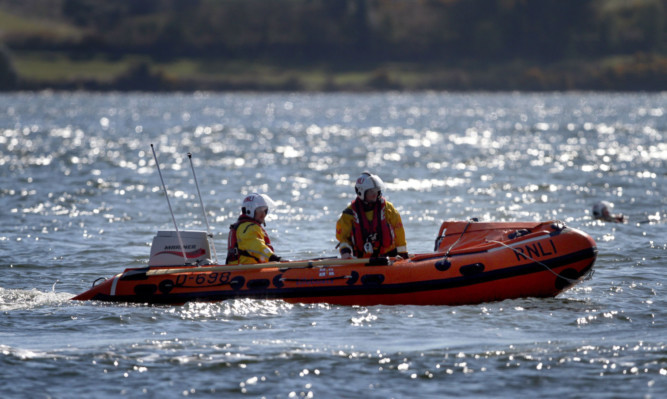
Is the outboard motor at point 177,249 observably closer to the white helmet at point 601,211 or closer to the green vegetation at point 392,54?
the white helmet at point 601,211

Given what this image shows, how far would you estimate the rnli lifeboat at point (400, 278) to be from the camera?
13828mm

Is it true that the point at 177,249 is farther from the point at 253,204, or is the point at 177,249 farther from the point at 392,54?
the point at 392,54

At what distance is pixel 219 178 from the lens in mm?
34344

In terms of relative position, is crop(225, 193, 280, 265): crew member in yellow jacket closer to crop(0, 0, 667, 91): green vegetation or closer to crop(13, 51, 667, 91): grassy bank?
crop(13, 51, 667, 91): grassy bank

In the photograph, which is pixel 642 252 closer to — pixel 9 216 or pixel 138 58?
pixel 9 216

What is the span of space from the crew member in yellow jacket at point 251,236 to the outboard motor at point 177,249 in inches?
21.9

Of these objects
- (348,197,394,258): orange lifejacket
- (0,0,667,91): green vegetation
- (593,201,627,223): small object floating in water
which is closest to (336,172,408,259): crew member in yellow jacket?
(348,197,394,258): orange lifejacket

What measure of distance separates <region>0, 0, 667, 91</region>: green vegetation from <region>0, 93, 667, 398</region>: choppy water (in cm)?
12746

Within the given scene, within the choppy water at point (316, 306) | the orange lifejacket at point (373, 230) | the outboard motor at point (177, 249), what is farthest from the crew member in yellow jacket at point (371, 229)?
the outboard motor at point (177, 249)

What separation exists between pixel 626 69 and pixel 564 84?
10239 millimetres

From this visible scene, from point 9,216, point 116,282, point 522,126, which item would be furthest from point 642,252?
point 522,126

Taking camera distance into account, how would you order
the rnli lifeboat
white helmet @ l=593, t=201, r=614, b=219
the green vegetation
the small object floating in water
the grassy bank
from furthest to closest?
the green vegetation
the grassy bank
white helmet @ l=593, t=201, r=614, b=219
the small object floating in water
the rnli lifeboat

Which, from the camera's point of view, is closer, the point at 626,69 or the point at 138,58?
the point at 626,69

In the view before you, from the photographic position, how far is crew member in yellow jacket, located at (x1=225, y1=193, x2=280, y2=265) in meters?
14.2
